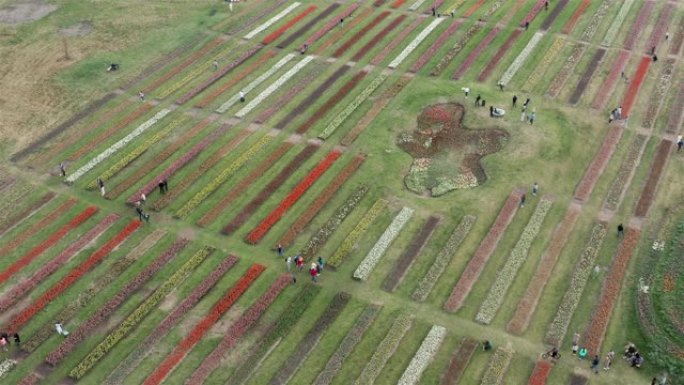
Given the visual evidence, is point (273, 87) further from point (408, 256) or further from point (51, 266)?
point (51, 266)

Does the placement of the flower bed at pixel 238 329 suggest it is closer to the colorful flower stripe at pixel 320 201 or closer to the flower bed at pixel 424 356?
the colorful flower stripe at pixel 320 201

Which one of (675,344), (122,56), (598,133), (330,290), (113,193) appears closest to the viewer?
(675,344)

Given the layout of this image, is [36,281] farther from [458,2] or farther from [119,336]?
[458,2]

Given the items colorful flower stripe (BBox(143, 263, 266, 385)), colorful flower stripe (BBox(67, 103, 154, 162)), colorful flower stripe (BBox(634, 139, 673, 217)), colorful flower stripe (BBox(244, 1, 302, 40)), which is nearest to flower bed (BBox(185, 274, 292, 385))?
colorful flower stripe (BBox(143, 263, 266, 385))

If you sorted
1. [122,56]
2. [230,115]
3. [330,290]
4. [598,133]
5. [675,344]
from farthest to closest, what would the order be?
1. [122,56]
2. [230,115]
3. [598,133]
4. [330,290]
5. [675,344]

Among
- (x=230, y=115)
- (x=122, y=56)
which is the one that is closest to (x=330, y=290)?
(x=230, y=115)

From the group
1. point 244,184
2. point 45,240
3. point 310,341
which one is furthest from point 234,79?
point 310,341

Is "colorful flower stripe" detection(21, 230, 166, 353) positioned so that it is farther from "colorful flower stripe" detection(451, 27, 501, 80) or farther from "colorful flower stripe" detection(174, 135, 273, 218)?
"colorful flower stripe" detection(451, 27, 501, 80)

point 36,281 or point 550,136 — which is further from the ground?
point 550,136
